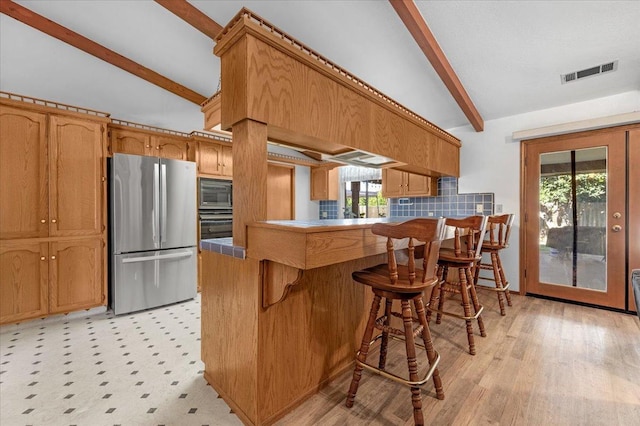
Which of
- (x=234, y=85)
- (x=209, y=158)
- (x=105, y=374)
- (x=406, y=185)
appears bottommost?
(x=105, y=374)

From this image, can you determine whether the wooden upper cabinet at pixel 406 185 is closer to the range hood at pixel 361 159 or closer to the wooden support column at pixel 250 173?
the range hood at pixel 361 159

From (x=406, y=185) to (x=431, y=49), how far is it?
6.98 ft

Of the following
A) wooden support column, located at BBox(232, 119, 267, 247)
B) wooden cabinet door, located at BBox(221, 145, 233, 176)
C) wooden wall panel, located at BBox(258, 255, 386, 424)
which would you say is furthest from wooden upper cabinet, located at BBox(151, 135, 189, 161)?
wooden wall panel, located at BBox(258, 255, 386, 424)

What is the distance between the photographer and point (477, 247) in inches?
93.9

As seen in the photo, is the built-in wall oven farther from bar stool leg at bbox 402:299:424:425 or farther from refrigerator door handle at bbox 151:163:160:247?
bar stool leg at bbox 402:299:424:425

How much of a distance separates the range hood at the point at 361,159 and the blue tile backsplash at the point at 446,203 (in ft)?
6.05

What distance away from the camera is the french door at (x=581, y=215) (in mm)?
2951

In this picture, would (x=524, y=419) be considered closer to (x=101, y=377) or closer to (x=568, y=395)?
A: (x=568, y=395)

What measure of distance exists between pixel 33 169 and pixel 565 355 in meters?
4.95

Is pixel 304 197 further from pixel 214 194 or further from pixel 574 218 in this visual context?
pixel 574 218

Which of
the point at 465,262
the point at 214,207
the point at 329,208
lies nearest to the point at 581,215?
the point at 465,262

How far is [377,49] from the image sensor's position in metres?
2.78

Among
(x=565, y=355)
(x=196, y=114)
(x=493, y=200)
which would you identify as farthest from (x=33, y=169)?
(x=493, y=200)

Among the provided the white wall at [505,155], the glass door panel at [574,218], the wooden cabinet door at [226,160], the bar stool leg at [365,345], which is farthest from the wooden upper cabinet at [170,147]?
the glass door panel at [574,218]
